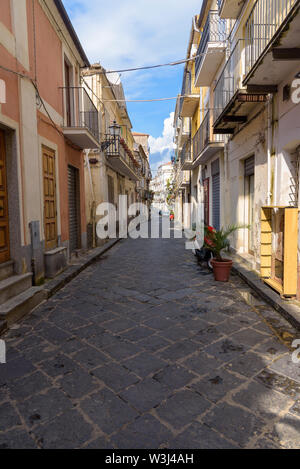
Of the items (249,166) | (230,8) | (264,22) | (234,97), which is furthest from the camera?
(249,166)

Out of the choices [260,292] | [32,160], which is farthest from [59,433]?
[32,160]

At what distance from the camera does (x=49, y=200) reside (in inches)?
287

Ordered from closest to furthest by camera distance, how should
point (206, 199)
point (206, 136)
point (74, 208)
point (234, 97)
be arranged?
point (234, 97)
point (74, 208)
point (206, 136)
point (206, 199)

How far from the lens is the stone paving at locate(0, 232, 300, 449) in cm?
220

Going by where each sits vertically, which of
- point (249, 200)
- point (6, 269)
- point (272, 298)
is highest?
point (249, 200)

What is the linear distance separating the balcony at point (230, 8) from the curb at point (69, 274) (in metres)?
7.43

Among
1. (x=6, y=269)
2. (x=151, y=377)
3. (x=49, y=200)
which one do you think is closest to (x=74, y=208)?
(x=49, y=200)

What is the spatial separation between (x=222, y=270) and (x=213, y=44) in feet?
23.8

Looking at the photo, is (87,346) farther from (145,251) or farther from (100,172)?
(100,172)

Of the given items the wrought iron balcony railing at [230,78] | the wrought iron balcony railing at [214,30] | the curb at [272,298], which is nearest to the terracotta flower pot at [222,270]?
Answer: the curb at [272,298]

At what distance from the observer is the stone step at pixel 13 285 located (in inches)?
182

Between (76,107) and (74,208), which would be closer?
(76,107)

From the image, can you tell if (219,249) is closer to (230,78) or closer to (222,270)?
(222,270)
